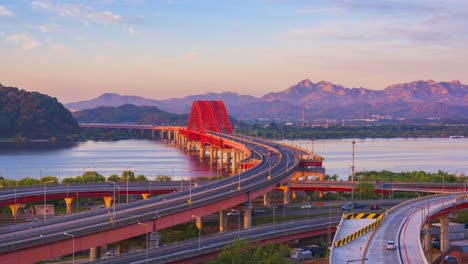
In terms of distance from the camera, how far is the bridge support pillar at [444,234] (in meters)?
26.1

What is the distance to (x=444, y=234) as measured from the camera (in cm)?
2633

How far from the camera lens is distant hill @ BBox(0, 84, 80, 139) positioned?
108 meters

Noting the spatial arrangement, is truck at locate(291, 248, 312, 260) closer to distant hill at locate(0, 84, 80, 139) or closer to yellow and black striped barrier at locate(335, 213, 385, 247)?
yellow and black striped barrier at locate(335, 213, 385, 247)

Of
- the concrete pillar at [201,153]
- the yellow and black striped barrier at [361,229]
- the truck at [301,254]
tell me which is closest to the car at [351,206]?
the yellow and black striped barrier at [361,229]

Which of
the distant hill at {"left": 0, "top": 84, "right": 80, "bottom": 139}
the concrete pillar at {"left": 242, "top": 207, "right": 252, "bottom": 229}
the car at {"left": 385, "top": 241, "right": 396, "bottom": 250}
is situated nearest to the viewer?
the car at {"left": 385, "top": 241, "right": 396, "bottom": 250}

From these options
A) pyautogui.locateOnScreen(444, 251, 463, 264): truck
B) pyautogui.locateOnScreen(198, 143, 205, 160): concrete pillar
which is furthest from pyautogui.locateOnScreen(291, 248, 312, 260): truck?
pyautogui.locateOnScreen(198, 143, 205, 160): concrete pillar

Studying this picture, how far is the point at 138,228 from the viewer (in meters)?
21.3

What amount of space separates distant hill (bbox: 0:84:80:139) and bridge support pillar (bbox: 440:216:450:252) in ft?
290

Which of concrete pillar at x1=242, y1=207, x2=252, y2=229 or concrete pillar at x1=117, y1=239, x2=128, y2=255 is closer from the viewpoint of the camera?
concrete pillar at x1=117, y1=239, x2=128, y2=255

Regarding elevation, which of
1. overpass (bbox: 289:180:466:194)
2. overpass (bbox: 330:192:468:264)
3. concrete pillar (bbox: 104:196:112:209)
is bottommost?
concrete pillar (bbox: 104:196:112:209)

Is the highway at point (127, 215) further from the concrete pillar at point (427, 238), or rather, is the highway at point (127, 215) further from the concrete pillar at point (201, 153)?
the concrete pillar at point (201, 153)

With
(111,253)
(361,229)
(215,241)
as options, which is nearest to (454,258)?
(361,229)

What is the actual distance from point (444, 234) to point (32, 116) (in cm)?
9429

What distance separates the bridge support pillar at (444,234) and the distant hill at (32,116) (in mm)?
88251
